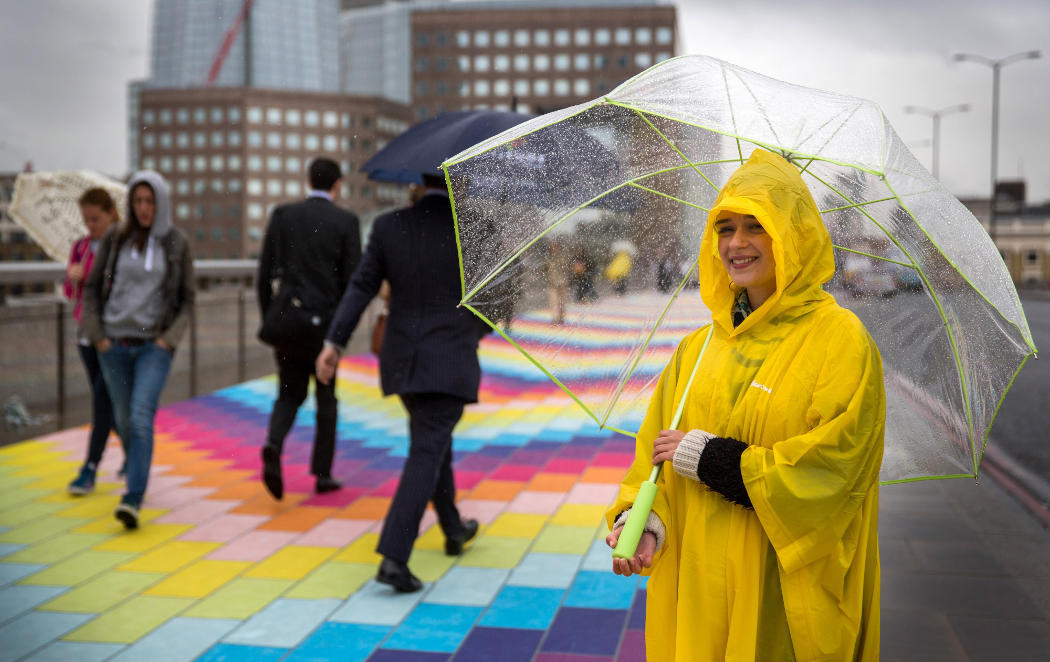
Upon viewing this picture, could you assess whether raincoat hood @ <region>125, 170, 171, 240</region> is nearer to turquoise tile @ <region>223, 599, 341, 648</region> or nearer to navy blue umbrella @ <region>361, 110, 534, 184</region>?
navy blue umbrella @ <region>361, 110, 534, 184</region>

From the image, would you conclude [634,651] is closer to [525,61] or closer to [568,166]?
[568,166]

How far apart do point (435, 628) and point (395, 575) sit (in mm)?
452

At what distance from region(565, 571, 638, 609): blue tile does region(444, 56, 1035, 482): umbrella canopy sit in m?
1.90

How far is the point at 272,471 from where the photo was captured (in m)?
5.96

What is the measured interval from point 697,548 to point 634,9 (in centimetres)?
11897

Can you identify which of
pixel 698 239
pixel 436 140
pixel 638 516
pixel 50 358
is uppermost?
pixel 436 140

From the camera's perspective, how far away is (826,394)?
211cm

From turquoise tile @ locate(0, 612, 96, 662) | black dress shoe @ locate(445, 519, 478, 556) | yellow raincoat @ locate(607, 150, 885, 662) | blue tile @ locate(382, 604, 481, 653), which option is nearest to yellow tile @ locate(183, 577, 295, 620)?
turquoise tile @ locate(0, 612, 96, 662)

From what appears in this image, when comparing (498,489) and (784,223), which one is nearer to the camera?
(784,223)

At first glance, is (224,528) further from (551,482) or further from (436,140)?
(436,140)

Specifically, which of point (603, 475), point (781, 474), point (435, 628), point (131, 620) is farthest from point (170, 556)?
point (781, 474)

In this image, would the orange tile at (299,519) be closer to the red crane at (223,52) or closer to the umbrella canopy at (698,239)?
the umbrella canopy at (698,239)

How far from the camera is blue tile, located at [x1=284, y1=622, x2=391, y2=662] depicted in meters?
3.85

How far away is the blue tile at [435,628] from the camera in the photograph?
3.96 metres
